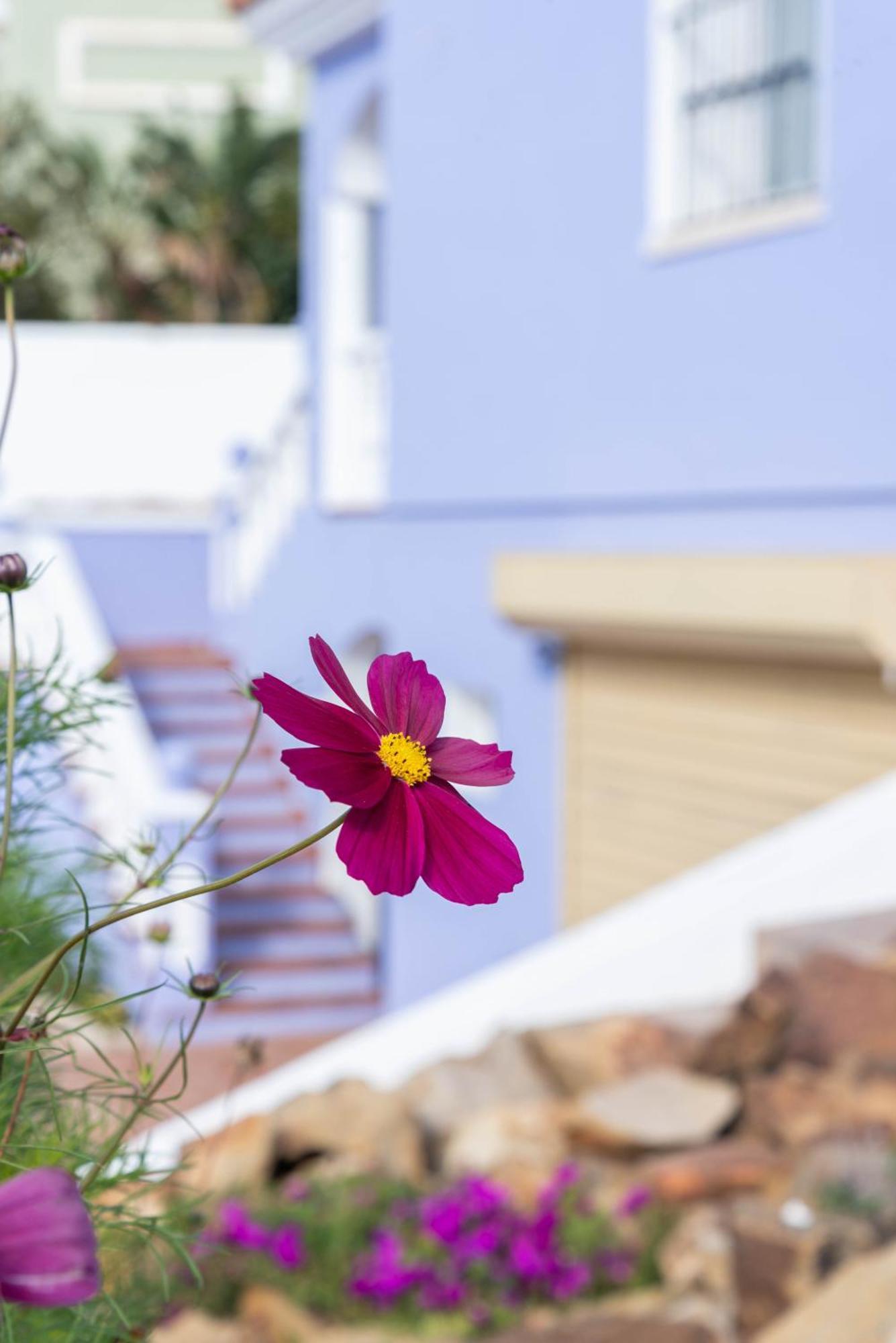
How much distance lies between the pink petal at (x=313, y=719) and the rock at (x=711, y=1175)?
3.75 m

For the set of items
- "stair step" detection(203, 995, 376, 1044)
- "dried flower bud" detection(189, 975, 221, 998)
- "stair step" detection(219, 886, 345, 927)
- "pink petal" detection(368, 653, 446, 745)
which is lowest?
"stair step" detection(203, 995, 376, 1044)

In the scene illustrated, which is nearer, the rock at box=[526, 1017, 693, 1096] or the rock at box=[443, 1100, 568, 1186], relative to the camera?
the rock at box=[443, 1100, 568, 1186]

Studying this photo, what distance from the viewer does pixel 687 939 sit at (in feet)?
18.0

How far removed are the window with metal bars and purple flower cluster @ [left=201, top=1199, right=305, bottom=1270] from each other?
4104mm

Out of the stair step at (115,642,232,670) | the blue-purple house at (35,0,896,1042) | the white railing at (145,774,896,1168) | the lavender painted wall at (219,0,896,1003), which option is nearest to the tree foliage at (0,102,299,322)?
the stair step at (115,642,232,670)

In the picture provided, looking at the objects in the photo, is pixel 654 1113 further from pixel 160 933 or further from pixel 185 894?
pixel 185 894

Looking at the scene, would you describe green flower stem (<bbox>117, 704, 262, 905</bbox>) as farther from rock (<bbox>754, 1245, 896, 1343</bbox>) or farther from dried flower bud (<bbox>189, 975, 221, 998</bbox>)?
rock (<bbox>754, 1245, 896, 1343</bbox>)

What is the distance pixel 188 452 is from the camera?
1380 cm

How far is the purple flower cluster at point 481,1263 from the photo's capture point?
150 inches

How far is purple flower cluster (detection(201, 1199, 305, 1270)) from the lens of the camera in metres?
3.94

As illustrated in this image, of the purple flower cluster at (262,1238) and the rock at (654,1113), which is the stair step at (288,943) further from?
the purple flower cluster at (262,1238)

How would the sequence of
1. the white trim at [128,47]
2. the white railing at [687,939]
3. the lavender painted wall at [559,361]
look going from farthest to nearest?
the white trim at [128,47], the lavender painted wall at [559,361], the white railing at [687,939]

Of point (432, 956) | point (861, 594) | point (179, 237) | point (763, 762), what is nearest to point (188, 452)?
point (179, 237)

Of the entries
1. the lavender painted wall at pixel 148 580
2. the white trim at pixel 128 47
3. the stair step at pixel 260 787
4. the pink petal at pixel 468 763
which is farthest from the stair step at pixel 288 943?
the white trim at pixel 128 47
